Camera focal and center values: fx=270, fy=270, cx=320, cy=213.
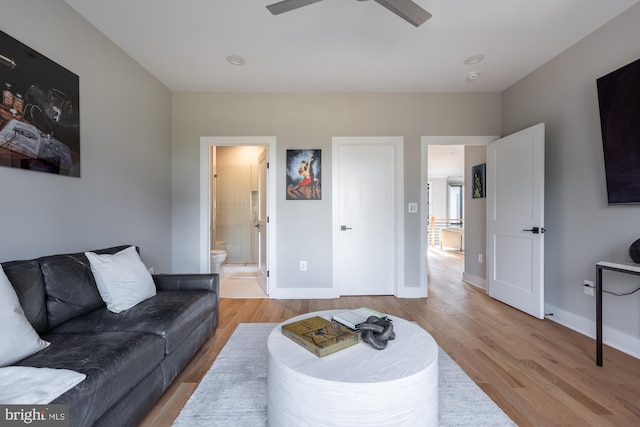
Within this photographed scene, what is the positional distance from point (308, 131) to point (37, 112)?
2.43 m

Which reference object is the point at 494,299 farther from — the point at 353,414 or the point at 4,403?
the point at 4,403

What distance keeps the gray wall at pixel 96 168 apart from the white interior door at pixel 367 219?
2196 mm

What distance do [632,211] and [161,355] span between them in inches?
135

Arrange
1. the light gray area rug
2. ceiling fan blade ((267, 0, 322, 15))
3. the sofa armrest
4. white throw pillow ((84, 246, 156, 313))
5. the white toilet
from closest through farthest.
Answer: the light gray area rug
ceiling fan blade ((267, 0, 322, 15))
white throw pillow ((84, 246, 156, 313))
the sofa armrest
the white toilet

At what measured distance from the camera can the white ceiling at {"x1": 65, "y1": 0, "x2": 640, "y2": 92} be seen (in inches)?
80.1

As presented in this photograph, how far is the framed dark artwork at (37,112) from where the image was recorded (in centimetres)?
159

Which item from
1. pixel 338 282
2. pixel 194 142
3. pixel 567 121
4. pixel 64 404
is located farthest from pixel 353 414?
pixel 194 142

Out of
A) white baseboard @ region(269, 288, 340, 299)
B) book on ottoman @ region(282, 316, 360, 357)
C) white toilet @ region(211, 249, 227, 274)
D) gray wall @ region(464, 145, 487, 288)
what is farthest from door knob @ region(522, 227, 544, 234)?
white toilet @ region(211, 249, 227, 274)

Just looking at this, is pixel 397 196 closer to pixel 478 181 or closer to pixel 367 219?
pixel 367 219

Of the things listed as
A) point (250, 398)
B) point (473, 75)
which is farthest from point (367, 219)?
point (250, 398)

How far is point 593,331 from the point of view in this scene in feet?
7.68

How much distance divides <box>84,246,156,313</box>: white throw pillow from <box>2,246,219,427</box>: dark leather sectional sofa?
2.1 inches

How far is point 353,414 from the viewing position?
100cm

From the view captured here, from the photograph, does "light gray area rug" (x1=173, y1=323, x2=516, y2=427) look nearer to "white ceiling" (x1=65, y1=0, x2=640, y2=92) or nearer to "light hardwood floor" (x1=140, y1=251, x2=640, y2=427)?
"light hardwood floor" (x1=140, y1=251, x2=640, y2=427)
